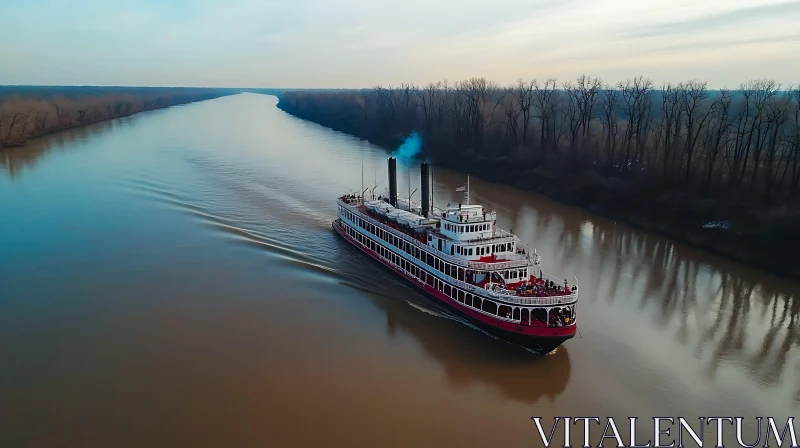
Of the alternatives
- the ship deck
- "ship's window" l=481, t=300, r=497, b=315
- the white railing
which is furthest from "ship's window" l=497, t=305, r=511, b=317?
the ship deck

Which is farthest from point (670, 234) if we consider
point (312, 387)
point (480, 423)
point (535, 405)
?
point (312, 387)

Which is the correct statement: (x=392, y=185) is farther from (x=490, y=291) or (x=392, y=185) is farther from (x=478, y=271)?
(x=490, y=291)

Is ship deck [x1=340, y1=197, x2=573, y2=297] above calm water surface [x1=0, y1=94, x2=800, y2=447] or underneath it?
above

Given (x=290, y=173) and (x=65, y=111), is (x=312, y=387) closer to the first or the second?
(x=290, y=173)

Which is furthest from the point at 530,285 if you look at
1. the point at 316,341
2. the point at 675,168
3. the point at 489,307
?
the point at 675,168

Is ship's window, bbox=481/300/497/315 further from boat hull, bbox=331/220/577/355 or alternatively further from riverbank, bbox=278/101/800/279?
riverbank, bbox=278/101/800/279

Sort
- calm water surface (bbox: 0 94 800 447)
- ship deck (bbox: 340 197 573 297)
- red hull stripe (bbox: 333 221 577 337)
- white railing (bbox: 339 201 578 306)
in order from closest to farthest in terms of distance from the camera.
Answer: calm water surface (bbox: 0 94 800 447), red hull stripe (bbox: 333 221 577 337), white railing (bbox: 339 201 578 306), ship deck (bbox: 340 197 573 297)
